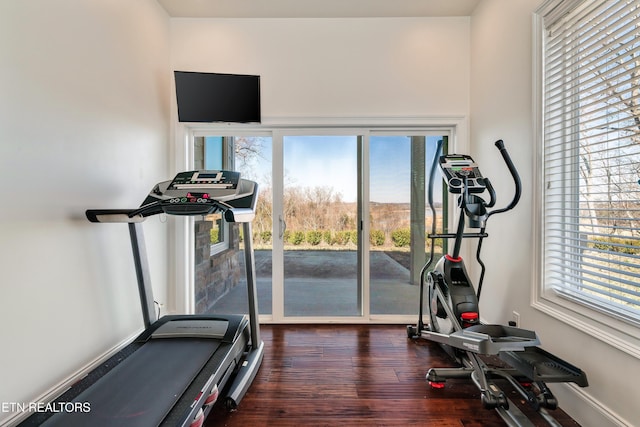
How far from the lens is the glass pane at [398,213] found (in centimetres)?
307

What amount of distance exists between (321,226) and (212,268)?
54.8 inches

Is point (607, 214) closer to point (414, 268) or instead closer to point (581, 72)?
point (581, 72)

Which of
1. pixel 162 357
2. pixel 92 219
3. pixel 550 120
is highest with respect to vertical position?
pixel 550 120

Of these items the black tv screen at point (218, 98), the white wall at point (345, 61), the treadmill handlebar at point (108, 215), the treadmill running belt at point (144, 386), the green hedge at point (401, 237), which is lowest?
the treadmill running belt at point (144, 386)

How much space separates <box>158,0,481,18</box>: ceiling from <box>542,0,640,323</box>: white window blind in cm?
118

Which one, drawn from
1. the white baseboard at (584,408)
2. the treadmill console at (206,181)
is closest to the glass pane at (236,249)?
the treadmill console at (206,181)

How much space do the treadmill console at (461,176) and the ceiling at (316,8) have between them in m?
1.82

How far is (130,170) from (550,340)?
11.5 feet

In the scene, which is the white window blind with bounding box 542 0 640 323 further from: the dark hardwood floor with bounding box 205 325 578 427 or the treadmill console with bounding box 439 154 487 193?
the dark hardwood floor with bounding box 205 325 578 427

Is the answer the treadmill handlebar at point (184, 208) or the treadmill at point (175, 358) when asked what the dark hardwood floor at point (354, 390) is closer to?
the treadmill at point (175, 358)

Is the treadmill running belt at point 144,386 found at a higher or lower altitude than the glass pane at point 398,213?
lower

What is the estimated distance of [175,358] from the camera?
1.79m

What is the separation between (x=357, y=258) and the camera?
10.2 ft

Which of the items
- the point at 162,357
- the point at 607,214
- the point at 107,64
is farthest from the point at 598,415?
the point at 107,64
